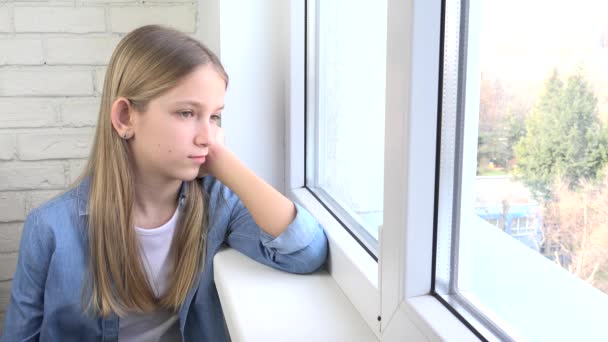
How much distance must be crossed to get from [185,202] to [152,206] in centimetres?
6

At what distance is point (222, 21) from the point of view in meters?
1.17

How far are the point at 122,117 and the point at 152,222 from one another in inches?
8.7

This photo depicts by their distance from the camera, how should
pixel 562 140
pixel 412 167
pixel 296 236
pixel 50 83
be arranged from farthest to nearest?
pixel 50 83 → pixel 296 236 → pixel 412 167 → pixel 562 140

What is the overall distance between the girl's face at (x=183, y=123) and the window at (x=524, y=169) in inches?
17.9

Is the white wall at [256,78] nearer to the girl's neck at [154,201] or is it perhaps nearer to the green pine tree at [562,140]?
the girl's neck at [154,201]

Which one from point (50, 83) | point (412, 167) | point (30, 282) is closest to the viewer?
point (412, 167)

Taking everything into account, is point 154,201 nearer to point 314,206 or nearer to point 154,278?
point 154,278

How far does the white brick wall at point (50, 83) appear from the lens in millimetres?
1384

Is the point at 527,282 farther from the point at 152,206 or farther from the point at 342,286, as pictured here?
the point at 152,206

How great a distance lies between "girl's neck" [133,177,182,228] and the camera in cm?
109

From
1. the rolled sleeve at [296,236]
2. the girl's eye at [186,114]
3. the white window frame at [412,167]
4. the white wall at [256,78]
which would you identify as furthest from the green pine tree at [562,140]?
the white wall at [256,78]

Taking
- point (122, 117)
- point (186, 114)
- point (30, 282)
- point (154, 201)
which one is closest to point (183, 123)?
point (186, 114)

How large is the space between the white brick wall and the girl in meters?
0.39

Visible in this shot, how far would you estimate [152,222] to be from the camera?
1114 mm
